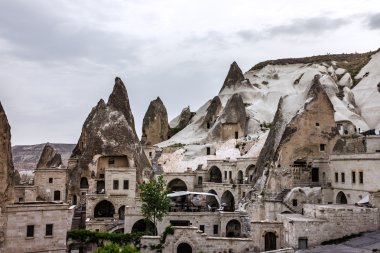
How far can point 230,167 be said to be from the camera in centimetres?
5816

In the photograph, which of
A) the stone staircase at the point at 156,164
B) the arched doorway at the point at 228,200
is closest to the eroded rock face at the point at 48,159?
the stone staircase at the point at 156,164

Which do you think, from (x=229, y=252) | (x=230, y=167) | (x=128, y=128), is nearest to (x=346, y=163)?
(x=229, y=252)

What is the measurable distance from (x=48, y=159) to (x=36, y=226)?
41.9 metres

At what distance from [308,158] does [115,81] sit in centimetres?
3237

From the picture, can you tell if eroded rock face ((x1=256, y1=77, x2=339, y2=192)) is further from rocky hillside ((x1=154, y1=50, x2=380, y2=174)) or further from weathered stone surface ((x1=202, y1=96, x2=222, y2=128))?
weathered stone surface ((x1=202, y1=96, x2=222, y2=128))

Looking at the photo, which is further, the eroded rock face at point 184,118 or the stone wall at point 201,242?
the eroded rock face at point 184,118

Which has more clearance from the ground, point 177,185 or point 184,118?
point 184,118

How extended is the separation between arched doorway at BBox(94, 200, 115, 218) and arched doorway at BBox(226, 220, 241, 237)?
13327 mm

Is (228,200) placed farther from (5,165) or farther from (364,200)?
(5,165)

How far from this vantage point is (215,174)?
62.4 metres

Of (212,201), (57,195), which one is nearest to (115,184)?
(57,195)

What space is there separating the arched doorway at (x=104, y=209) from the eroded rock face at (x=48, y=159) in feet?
80.3

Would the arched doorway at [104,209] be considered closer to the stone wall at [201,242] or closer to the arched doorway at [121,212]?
the arched doorway at [121,212]

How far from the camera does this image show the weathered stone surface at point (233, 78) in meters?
90.2
